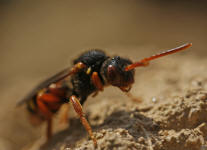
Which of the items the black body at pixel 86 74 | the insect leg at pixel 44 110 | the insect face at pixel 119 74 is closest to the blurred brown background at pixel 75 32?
the insect leg at pixel 44 110

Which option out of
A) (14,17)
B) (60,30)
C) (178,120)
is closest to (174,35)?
(60,30)

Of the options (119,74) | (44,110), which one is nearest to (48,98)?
(44,110)

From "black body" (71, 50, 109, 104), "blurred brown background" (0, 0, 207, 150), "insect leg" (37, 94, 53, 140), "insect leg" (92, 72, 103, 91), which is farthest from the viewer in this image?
"blurred brown background" (0, 0, 207, 150)

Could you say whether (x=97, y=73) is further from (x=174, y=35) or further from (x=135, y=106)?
(x=174, y=35)

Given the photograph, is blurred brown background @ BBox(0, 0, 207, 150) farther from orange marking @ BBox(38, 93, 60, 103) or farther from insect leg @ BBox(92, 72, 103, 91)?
insect leg @ BBox(92, 72, 103, 91)

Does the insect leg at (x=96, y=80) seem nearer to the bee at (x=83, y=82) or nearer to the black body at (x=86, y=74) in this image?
the bee at (x=83, y=82)

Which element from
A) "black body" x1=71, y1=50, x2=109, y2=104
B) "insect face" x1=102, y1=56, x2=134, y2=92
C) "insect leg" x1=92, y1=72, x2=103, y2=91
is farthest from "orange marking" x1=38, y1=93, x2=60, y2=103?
"insect face" x1=102, y1=56, x2=134, y2=92
